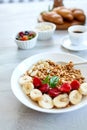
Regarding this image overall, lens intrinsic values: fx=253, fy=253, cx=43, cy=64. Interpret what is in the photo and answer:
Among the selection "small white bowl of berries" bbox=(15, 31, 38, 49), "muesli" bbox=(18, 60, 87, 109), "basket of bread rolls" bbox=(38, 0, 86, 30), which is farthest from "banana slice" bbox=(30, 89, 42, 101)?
"basket of bread rolls" bbox=(38, 0, 86, 30)

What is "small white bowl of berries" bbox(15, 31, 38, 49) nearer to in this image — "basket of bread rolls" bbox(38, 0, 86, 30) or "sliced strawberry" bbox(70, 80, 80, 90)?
"basket of bread rolls" bbox(38, 0, 86, 30)

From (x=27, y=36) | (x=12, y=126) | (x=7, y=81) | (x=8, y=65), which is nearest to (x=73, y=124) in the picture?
(x=12, y=126)

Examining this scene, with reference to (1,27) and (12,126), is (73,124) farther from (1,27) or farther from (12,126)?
(1,27)

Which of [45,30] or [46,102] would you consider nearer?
[46,102]

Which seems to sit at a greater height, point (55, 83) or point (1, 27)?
point (55, 83)

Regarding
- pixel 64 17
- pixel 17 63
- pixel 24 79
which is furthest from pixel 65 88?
pixel 64 17

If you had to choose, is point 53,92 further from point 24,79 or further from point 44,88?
point 24,79
